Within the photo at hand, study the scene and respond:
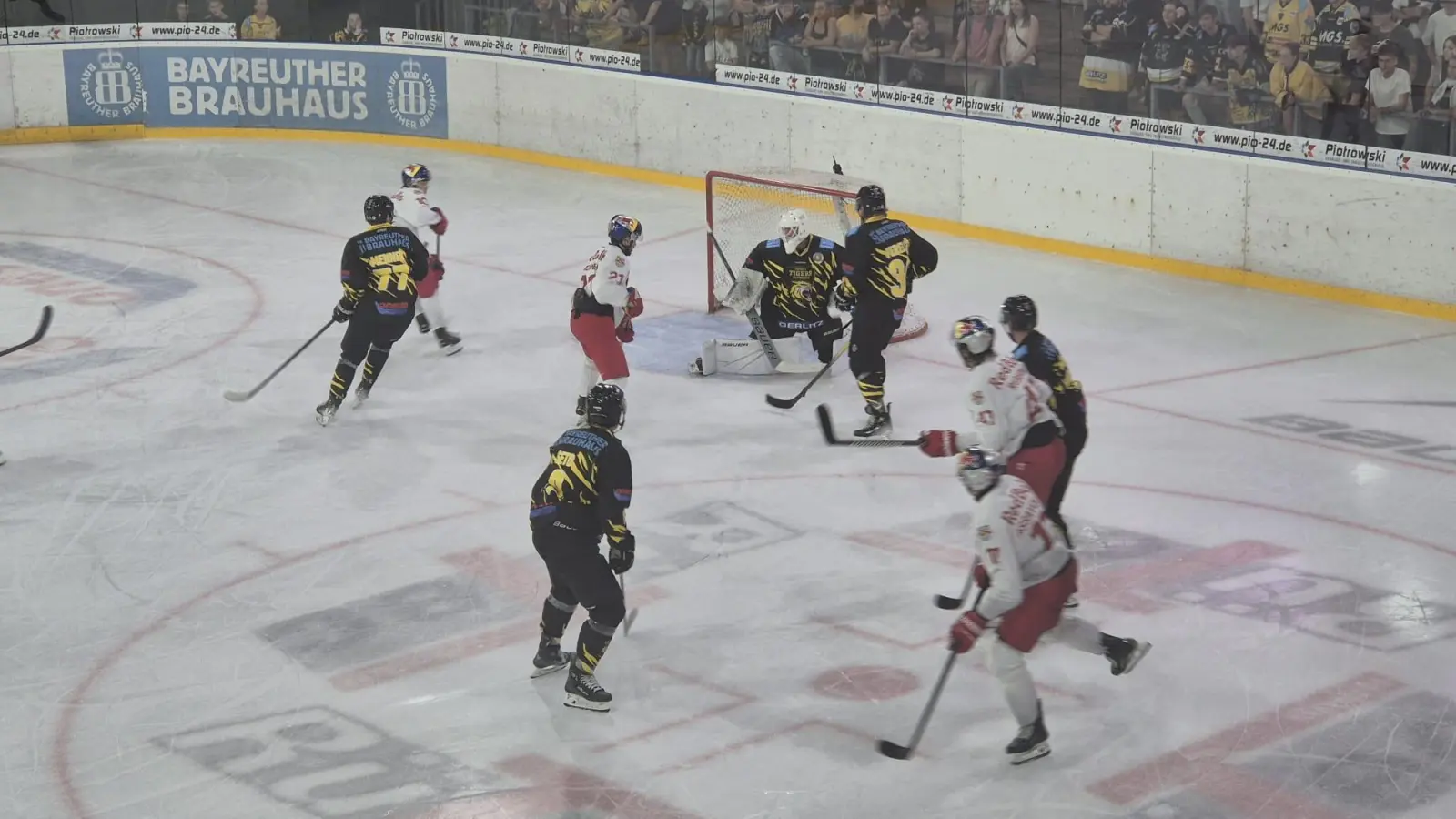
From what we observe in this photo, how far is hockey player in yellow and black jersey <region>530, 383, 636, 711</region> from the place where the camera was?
6434 mm

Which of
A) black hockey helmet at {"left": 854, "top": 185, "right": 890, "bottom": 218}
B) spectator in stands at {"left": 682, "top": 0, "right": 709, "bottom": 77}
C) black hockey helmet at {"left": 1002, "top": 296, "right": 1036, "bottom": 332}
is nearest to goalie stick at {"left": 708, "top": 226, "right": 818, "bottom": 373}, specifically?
black hockey helmet at {"left": 854, "top": 185, "right": 890, "bottom": 218}

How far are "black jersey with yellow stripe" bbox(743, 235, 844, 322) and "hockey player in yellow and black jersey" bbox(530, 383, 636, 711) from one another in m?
4.41

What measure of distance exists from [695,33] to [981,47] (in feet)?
9.49

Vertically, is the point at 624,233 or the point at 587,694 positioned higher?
the point at 624,233

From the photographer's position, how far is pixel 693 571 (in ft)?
26.7

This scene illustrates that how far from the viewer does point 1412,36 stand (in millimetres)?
11852

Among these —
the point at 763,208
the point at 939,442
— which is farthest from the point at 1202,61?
the point at 939,442

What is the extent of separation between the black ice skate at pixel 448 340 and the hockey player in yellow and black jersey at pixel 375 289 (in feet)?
4.00

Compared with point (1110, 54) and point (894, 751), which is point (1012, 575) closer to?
point (894, 751)

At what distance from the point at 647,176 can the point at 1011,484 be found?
11266 mm

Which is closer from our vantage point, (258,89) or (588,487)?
(588,487)

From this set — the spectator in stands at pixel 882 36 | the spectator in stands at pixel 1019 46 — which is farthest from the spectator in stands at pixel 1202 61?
the spectator in stands at pixel 882 36

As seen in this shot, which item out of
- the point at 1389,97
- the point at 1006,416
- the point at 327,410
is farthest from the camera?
the point at 1389,97

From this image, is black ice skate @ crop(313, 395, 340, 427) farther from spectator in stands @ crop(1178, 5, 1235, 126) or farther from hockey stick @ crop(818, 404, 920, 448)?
spectator in stands @ crop(1178, 5, 1235, 126)
